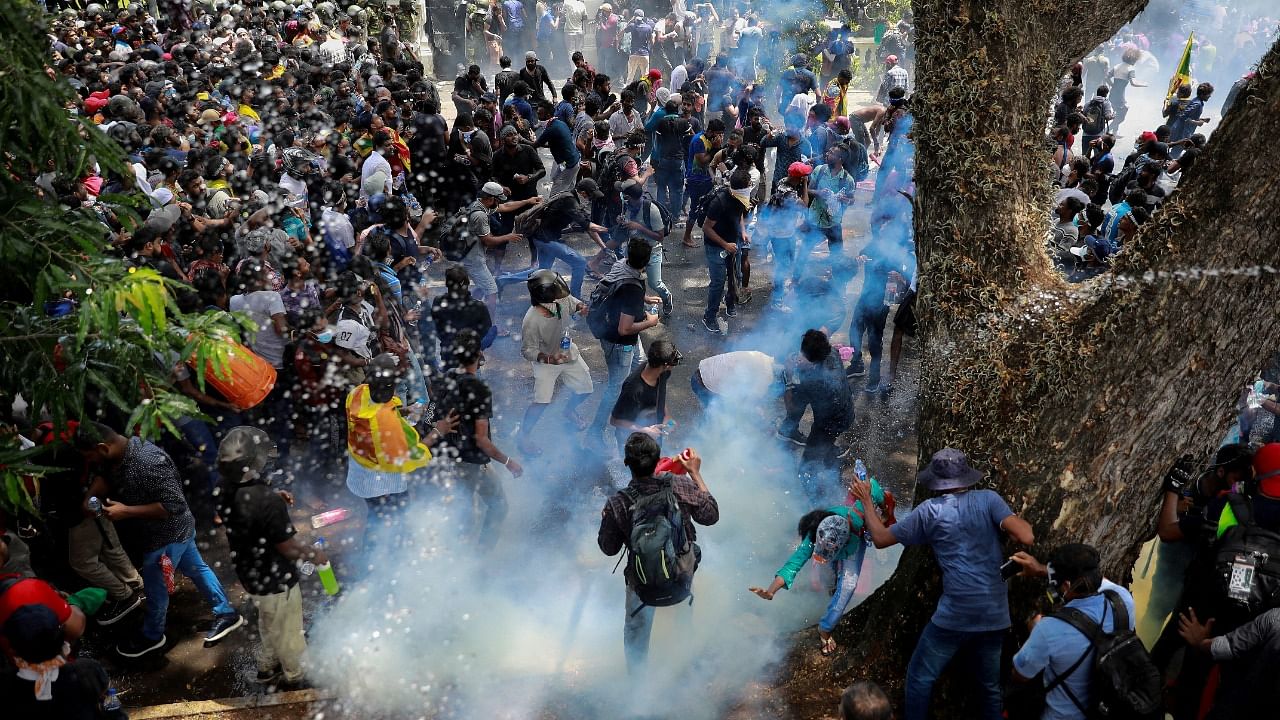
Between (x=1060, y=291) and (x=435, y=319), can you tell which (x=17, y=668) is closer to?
(x=435, y=319)

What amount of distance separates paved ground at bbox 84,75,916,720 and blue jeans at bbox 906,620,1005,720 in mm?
1583

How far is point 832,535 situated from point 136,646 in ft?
13.7

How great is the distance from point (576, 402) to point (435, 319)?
50.5 inches

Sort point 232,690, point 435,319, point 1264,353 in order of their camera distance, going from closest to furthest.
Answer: point 1264,353 → point 232,690 → point 435,319

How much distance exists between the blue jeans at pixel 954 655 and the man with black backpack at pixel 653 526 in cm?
125

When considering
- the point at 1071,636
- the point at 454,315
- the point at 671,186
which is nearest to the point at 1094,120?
the point at 671,186

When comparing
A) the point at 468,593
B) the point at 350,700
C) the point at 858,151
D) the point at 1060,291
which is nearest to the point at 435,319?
the point at 468,593

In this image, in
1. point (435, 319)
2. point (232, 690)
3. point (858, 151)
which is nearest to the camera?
point (232, 690)

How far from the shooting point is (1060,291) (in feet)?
15.2

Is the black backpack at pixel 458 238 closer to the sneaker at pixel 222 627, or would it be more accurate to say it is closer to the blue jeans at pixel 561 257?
the blue jeans at pixel 561 257

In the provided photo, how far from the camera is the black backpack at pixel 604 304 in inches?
284

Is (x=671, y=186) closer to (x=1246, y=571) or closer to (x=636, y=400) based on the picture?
(x=636, y=400)

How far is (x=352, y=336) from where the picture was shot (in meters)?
6.74

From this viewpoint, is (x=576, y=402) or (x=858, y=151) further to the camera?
(x=858, y=151)
